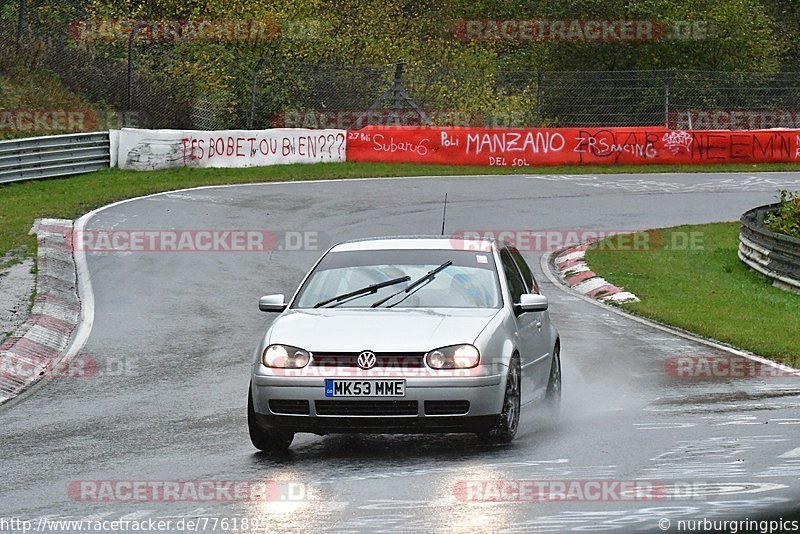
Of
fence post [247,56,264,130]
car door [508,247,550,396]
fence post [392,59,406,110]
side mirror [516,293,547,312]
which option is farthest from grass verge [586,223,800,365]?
fence post [247,56,264,130]

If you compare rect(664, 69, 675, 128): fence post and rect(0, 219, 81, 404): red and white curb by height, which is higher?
rect(664, 69, 675, 128): fence post

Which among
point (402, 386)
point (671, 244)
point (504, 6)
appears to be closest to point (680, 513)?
point (402, 386)

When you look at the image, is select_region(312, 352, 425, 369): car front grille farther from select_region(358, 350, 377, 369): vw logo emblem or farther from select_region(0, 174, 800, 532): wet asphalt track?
select_region(0, 174, 800, 532): wet asphalt track

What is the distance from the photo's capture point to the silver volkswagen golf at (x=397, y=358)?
8.56 meters

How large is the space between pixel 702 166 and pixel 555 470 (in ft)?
91.3

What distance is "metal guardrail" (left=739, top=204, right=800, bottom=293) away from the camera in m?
19.0

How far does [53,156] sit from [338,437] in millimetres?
20607

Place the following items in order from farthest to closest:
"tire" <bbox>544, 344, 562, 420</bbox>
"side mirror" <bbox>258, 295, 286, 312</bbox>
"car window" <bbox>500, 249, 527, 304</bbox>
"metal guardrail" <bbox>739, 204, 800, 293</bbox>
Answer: "metal guardrail" <bbox>739, 204, 800, 293</bbox> < "tire" <bbox>544, 344, 562, 420</bbox> < "car window" <bbox>500, 249, 527, 304</bbox> < "side mirror" <bbox>258, 295, 286, 312</bbox>

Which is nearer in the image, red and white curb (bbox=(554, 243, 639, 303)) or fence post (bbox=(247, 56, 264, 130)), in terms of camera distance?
red and white curb (bbox=(554, 243, 639, 303))

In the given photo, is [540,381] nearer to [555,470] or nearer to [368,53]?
[555,470]

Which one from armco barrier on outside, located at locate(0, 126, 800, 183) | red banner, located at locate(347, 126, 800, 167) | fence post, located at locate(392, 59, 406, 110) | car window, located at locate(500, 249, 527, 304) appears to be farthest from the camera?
fence post, located at locate(392, 59, 406, 110)

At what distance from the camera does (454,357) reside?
8.69 m

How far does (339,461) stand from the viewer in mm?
8594

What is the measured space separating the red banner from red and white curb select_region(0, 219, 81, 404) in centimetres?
1421
